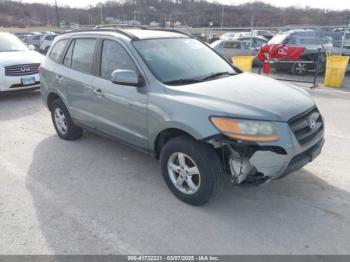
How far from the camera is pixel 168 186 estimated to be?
3574 mm

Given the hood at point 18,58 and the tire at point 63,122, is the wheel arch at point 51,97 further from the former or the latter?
the hood at point 18,58

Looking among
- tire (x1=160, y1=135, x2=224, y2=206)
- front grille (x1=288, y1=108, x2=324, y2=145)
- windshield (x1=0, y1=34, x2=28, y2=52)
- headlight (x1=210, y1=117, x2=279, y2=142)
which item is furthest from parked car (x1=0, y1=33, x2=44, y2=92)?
front grille (x1=288, y1=108, x2=324, y2=145)

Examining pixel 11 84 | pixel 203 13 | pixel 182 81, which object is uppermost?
pixel 203 13

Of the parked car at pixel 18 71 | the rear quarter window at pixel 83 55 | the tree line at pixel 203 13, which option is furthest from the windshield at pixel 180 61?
the tree line at pixel 203 13

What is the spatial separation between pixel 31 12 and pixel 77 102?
88.2 m

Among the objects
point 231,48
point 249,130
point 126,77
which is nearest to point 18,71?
point 126,77

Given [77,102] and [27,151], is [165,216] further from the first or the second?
[27,151]

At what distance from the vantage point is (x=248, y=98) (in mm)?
3115

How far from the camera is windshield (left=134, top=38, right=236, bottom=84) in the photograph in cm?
357

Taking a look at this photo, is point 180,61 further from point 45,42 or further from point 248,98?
point 45,42

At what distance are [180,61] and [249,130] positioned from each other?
1.42 metres

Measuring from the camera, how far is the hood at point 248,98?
115 inches

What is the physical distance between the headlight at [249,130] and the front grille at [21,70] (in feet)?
22.6

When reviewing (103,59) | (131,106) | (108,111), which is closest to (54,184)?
(108,111)
